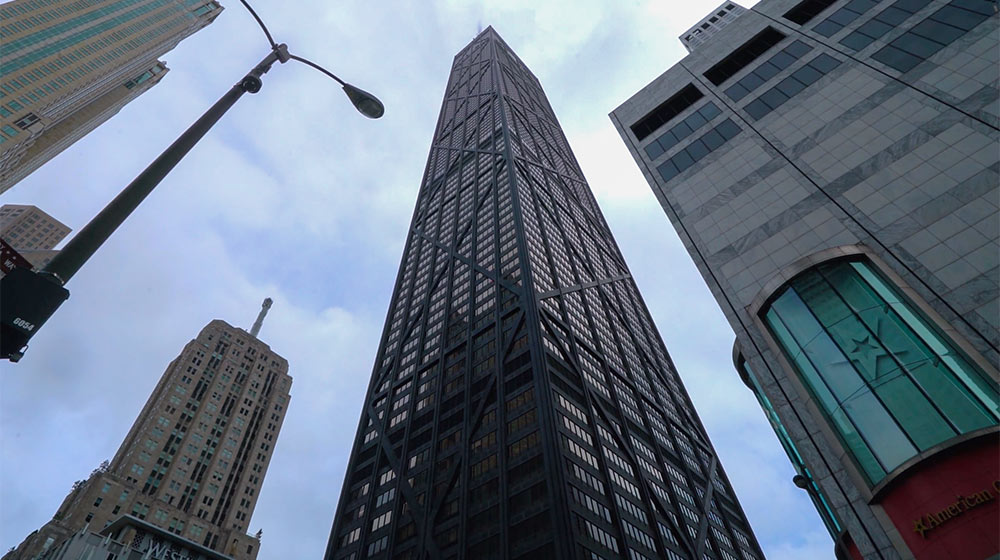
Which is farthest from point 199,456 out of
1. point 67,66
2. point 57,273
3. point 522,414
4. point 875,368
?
point 57,273

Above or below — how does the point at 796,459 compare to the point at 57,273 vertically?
above

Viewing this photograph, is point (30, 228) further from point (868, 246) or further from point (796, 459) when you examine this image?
point (868, 246)

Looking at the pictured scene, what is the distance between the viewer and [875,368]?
63.1 feet

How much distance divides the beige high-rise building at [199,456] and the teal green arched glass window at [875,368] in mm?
98326

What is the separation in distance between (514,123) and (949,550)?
506 ft

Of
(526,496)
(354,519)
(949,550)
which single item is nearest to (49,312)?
(949,550)

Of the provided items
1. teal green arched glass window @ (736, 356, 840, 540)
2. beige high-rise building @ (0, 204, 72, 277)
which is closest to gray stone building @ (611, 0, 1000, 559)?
teal green arched glass window @ (736, 356, 840, 540)

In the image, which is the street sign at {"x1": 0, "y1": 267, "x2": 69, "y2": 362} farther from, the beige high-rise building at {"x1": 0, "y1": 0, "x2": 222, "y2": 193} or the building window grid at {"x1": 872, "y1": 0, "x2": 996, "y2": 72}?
the beige high-rise building at {"x1": 0, "y1": 0, "x2": 222, "y2": 193}

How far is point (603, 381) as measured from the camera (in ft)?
278

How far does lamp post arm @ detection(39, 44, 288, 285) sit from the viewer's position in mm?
5673

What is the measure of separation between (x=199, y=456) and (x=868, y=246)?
383ft

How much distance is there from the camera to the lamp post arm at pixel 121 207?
18.6 ft

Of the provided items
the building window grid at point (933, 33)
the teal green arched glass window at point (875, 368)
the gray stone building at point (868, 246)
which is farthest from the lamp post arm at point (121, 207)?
the building window grid at point (933, 33)

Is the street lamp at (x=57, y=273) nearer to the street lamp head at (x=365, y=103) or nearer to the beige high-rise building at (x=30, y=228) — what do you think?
the street lamp head at (x=365, y=103)
